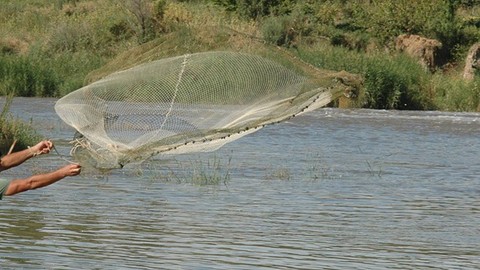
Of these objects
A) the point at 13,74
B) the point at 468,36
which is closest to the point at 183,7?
the point at 468,36

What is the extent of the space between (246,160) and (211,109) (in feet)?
24.8

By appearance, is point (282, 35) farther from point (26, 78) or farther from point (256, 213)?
point (256, 213)

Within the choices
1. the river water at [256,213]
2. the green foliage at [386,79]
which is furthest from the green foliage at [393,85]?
the river water at [256,213]

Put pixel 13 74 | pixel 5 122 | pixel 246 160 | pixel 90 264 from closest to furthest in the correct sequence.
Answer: pixel 90 264 → pixel 5 122 → pixel 246 160 → pixel 13 74

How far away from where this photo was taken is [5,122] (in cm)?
1606

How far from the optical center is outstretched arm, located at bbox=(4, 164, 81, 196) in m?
7.09

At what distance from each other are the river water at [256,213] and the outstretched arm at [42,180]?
82.7 inches

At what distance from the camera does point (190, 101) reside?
10.2 m

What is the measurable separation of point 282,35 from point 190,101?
34403 millimetres

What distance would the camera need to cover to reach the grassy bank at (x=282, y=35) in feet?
105

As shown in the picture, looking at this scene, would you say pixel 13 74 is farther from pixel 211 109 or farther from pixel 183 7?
pixel 211 109

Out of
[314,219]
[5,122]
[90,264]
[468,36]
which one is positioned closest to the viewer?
[90,264]

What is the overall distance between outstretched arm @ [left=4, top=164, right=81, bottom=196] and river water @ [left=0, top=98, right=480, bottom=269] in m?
2.10

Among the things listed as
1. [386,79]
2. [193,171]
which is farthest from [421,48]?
[193,171]
